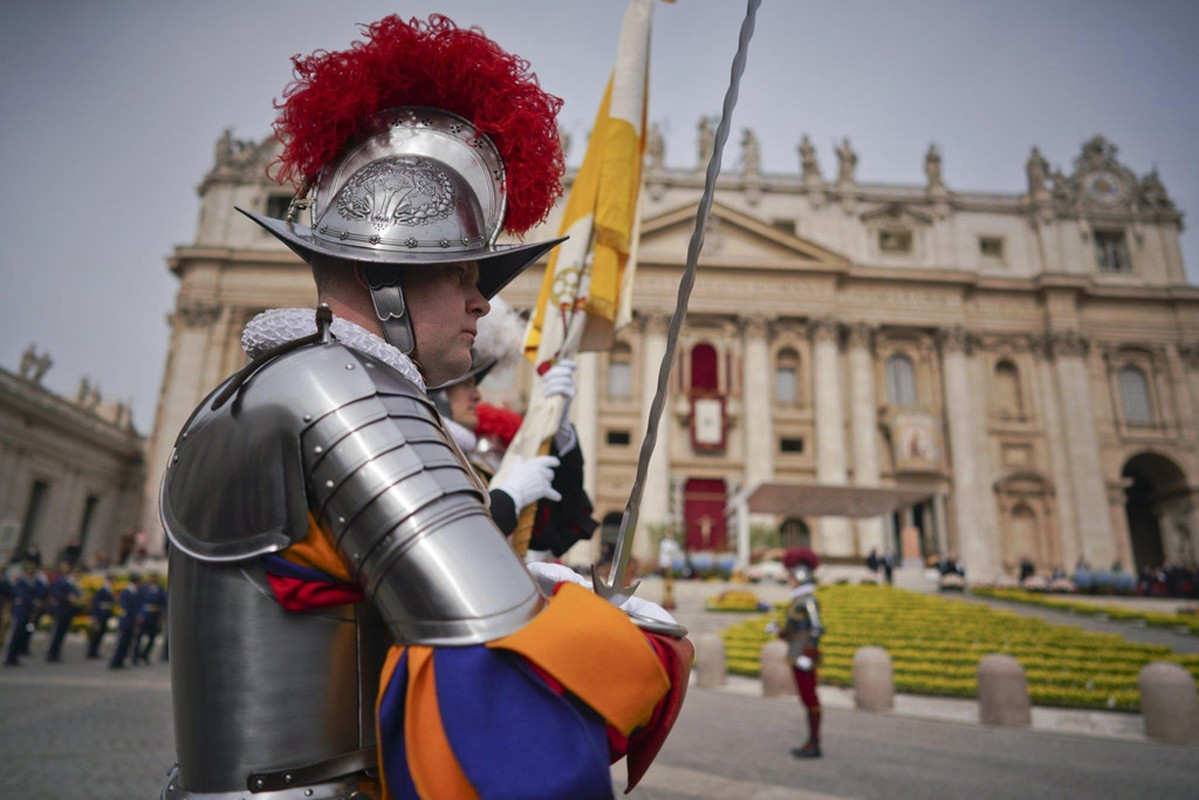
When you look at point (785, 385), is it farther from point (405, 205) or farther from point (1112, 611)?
point (405, 205)

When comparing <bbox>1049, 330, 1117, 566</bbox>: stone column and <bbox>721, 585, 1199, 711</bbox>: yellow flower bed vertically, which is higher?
<bbox>1049, 330, 1117, 566</bbox>: stone column

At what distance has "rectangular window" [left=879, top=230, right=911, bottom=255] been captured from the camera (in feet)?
138

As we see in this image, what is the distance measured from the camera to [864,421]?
37844 millimetres

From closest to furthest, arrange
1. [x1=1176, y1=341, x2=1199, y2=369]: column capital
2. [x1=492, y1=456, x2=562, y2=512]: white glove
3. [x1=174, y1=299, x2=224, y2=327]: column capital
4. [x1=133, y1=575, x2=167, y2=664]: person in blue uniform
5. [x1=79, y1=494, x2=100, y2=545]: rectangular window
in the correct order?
1. [x1=492, y1=456, x2=562, y2=512]: white glove
2. [x1=133, y1=575, x2=167, y2=664]: person in blue uniform
3. [x1=1176, y1=341, x2=1199, y2=369]: column capital
4. [x1=174, y1=299, x2=224, y2=327]: column capital
5. [x1=79, y1=494, x2=100, y2=545]: rectangular window

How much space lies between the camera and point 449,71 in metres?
1.53

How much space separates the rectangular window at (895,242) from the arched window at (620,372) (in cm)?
1602

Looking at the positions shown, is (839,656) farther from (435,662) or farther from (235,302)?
(235,302)

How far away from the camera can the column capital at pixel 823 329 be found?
127 ft

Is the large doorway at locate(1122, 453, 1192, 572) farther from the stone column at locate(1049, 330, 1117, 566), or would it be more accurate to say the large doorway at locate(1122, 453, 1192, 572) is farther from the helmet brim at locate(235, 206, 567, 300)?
the helmet brim at locate(235, 206, 567, 300)

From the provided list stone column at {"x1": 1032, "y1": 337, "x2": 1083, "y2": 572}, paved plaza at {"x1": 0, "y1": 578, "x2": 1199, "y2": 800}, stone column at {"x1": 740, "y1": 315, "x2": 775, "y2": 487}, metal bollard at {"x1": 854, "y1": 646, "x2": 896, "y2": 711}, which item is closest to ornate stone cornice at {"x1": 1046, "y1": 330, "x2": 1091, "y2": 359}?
stone column at {"x1": 1032, "y1": 337, "x2": 1083, "y2": 572}

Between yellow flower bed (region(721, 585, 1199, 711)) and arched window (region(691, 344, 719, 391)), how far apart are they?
64.9 ft

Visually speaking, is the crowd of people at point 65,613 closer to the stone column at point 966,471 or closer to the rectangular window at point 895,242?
the stone column at point 966,471

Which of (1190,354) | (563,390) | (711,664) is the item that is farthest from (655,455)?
(563,390)

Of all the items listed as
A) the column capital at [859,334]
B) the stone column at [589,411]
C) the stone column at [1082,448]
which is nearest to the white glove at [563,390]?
the stone column at [589,411]
